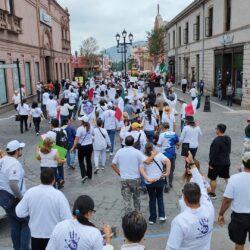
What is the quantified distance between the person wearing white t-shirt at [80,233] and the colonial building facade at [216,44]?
1932 cm

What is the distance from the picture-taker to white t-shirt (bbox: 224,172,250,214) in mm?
4367

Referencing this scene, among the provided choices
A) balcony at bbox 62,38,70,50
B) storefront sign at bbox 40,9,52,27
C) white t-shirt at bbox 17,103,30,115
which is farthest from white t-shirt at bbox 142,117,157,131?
balcony at bbox 62,38,70,50

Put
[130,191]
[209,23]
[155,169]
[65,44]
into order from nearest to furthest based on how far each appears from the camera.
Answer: [155,169]
[130,191]
[209,23]
[65,44]

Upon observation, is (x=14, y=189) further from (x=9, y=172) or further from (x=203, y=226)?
(x=203, y=226)

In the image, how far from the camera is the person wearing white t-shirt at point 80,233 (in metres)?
3.06

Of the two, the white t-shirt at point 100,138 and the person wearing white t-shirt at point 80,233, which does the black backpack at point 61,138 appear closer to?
the white t-shirt at point 100,138

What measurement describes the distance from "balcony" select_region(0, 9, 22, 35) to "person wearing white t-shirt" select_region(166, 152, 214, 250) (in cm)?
1967

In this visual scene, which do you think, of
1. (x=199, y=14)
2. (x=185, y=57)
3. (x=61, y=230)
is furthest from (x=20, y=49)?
(x=61, y=230)

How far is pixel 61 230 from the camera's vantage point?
3.12m

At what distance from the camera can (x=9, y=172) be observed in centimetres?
482

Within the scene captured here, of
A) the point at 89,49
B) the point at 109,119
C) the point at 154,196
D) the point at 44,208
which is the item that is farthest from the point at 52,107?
the point at 89,49

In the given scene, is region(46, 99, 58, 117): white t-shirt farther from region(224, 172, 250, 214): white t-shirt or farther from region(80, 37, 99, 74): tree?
region(80, 37, 99, 74): tree

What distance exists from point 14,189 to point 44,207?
1.11 m

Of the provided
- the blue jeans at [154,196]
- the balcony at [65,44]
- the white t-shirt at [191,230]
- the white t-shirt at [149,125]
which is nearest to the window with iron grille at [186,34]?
the balcony at [65,44]
